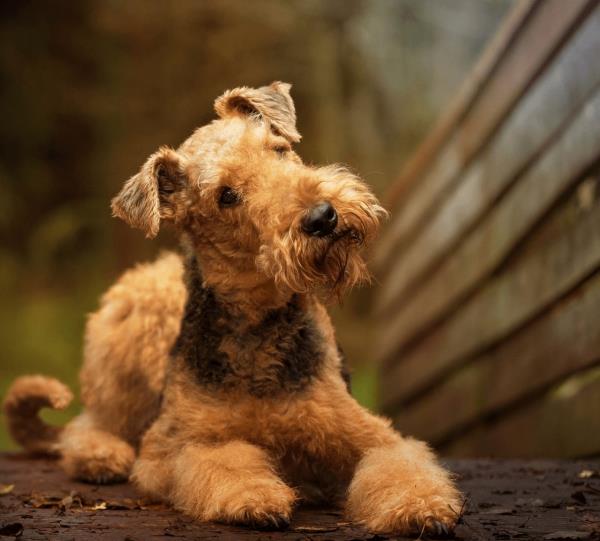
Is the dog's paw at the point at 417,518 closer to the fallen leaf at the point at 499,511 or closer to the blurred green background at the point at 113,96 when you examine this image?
the fallen leaf at the point at 499,511

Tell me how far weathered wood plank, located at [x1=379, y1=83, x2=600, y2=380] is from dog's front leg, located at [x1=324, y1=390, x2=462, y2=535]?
1418mm

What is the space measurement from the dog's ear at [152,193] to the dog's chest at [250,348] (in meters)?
0.27

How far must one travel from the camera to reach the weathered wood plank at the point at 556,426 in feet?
10.8

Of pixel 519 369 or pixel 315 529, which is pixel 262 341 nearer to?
pixel 315 529

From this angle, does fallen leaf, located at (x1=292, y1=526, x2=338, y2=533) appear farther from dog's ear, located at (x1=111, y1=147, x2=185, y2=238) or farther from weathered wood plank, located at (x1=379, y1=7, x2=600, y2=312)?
weathered wood plank, located at (x1=379, y1=7, x2=600, y2=312)

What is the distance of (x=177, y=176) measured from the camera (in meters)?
2.76

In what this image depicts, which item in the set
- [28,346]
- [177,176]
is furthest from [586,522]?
[28,346]

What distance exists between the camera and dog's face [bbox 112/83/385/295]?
2.32 metres

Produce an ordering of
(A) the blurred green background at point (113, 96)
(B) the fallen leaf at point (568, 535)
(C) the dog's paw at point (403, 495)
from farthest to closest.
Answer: (A) the blurred green background at point (113, 96) < (C) the dog's paw at point (403, 495) < (B) the fallen leaf at point (568, 535)

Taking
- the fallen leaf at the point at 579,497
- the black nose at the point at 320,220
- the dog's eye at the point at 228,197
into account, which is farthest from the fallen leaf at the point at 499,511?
the dog's eye at the point at 228,197

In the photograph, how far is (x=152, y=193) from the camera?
8.63 feet

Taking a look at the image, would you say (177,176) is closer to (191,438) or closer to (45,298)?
(191,438)

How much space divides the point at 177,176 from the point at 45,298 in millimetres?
5841

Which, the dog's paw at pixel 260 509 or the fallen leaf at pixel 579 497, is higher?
the fallen leaf at pixel 579 497
